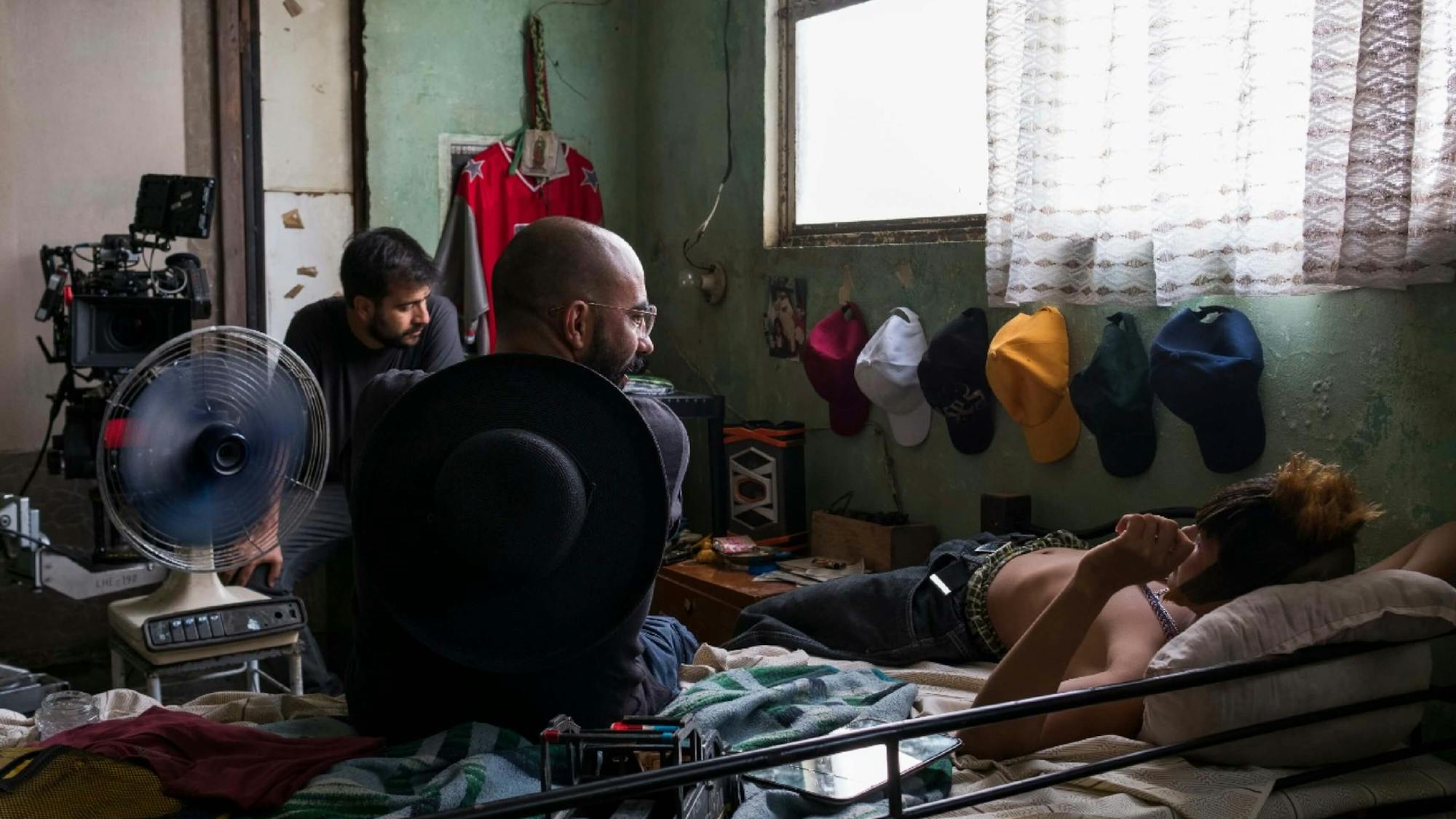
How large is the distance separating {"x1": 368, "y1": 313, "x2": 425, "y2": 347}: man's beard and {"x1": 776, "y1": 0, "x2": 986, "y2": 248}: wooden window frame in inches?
50.7

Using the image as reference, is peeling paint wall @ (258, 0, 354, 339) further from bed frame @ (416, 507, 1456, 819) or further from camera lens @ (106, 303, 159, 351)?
bed frame @ (416, 507, 1456, 819)

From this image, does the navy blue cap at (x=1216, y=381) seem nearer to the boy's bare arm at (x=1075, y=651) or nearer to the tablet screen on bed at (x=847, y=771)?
the boy's bare arm at (x=1075, y=651)

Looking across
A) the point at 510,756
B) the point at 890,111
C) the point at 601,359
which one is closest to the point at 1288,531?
the point at 601,359

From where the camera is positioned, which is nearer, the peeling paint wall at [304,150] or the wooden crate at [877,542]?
the wooden crate at [877,542]

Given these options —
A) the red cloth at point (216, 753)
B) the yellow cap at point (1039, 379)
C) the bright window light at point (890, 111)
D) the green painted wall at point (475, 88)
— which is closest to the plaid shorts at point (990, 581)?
the yellow cap at point (1039, 379)

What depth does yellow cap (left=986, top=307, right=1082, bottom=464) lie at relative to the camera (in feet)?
10.8

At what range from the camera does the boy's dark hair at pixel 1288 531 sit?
2.16 m

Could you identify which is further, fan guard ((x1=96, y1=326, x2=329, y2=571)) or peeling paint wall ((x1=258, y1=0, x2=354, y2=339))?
peeling paint wall ((x1=258, y1=0, x2=354, y2=339))

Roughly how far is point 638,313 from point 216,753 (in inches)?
38.9

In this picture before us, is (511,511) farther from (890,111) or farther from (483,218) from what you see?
(483,218)

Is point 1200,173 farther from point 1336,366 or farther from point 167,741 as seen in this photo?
point 167,741

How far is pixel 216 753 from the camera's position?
2.01 m

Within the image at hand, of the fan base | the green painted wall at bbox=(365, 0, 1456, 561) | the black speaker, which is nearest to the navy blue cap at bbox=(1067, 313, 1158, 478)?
the green painted wall at bbox=(365, 0, 1456, 561)

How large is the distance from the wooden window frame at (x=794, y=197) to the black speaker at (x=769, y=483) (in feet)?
2.08
